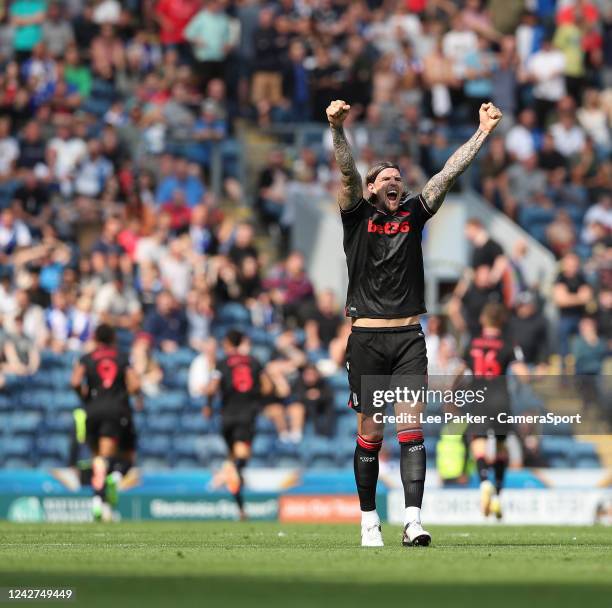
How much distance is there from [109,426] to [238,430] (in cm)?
161

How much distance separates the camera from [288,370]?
68.8ft

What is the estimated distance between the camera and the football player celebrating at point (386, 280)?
10.7 metres

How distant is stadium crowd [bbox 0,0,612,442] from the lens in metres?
21.6

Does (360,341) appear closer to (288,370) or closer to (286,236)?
(288,370)

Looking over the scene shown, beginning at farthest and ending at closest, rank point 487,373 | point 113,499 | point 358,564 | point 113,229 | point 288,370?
point 113,229 → point 288,370 → point 113,499 → point 487,373 → point 358,564

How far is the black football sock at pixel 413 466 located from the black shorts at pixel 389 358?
30cm

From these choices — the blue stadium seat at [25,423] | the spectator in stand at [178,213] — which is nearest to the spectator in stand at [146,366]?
the blue stadium seat at [25,423]

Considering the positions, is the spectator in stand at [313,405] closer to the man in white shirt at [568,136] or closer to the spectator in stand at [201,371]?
the spectator in stand at [201,371]

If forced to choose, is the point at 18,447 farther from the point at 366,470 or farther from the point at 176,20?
the point at 366,470

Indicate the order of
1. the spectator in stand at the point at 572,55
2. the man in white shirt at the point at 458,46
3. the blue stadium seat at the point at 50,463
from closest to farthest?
the blue stadium seat at the point at 50,463
the man in white shirt at the point at 458,46
the spectator in stand at the point at 572,55

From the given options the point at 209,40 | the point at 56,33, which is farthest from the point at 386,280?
the point at 56,33

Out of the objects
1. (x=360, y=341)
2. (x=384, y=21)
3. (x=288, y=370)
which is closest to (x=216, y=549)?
(x=360, y=341)

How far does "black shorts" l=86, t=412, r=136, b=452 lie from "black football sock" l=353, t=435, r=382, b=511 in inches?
263

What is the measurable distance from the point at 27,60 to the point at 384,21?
5.88 metres
